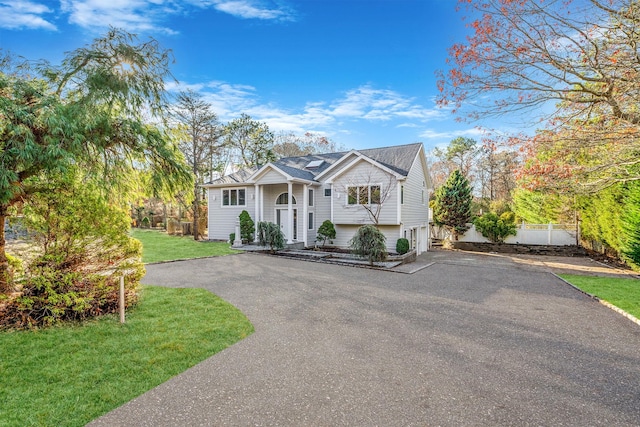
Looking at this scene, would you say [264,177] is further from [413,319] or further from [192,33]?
[413,319]

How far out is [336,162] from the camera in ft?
Answer: 55.4

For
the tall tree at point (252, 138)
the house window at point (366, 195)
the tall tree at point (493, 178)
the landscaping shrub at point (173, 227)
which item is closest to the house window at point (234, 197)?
the landscaping shrub at point (173, 227)

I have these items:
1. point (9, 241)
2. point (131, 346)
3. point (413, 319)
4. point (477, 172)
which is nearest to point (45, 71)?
point (9, 241)

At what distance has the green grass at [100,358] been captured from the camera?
3072 mm

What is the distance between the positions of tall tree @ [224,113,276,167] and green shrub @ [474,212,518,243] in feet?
57.9

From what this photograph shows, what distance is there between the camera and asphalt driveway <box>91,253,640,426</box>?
3.05 m

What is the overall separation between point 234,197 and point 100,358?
15744 millimetres

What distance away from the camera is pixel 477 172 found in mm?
30844

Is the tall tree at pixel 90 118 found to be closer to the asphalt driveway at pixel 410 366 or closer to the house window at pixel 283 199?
the asphalt driveway at pixel 410 366

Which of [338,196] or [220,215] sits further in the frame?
[220,215]

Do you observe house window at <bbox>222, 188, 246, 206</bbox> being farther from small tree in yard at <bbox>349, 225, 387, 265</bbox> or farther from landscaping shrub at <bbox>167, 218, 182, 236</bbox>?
small tree in yard at <bbox>349, 225, 387, 265</bbox>

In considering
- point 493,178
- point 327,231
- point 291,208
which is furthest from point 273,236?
point 493,178

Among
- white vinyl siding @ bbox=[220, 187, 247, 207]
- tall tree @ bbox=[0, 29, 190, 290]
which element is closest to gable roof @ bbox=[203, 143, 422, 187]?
white vinyl siding @ bbox=[220, 187, 247, 207]

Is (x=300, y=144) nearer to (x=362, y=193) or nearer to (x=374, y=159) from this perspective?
(x=374, y=159)
